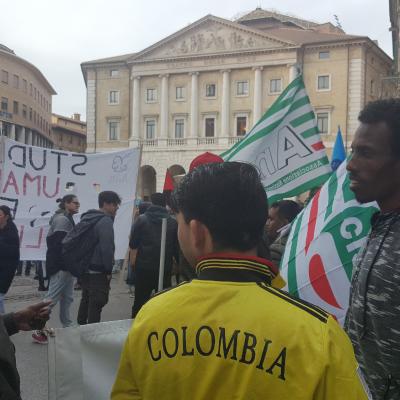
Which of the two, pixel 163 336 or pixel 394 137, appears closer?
Answer: pixel 163 336

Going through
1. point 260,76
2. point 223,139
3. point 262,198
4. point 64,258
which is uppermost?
point 260,76

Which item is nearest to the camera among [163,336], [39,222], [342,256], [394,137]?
[163,336]

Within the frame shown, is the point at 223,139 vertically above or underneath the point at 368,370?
→ above

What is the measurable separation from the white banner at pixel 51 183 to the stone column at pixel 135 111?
39.3 metres

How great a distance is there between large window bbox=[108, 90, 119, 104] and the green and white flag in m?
44.5

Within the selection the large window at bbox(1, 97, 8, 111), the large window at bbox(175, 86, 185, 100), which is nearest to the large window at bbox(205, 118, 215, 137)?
the large window at bbox(175, 86, 185, 100)

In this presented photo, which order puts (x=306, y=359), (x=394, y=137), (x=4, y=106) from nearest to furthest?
(x=306, y=359)
(x=394, y=137)
(x=4, y=106)

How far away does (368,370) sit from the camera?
158 cm

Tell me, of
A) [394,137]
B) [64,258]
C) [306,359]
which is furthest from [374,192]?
[64,258]

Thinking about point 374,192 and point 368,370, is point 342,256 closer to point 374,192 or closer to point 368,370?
point 374,192

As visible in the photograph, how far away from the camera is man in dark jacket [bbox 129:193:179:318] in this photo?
18.3 ft

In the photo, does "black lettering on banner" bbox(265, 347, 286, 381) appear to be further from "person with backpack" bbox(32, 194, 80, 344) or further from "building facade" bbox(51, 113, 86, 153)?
"building facade" bbox(51, 113, 86, 153)

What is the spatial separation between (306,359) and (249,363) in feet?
0.40

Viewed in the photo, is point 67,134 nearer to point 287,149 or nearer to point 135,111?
point 135,111
